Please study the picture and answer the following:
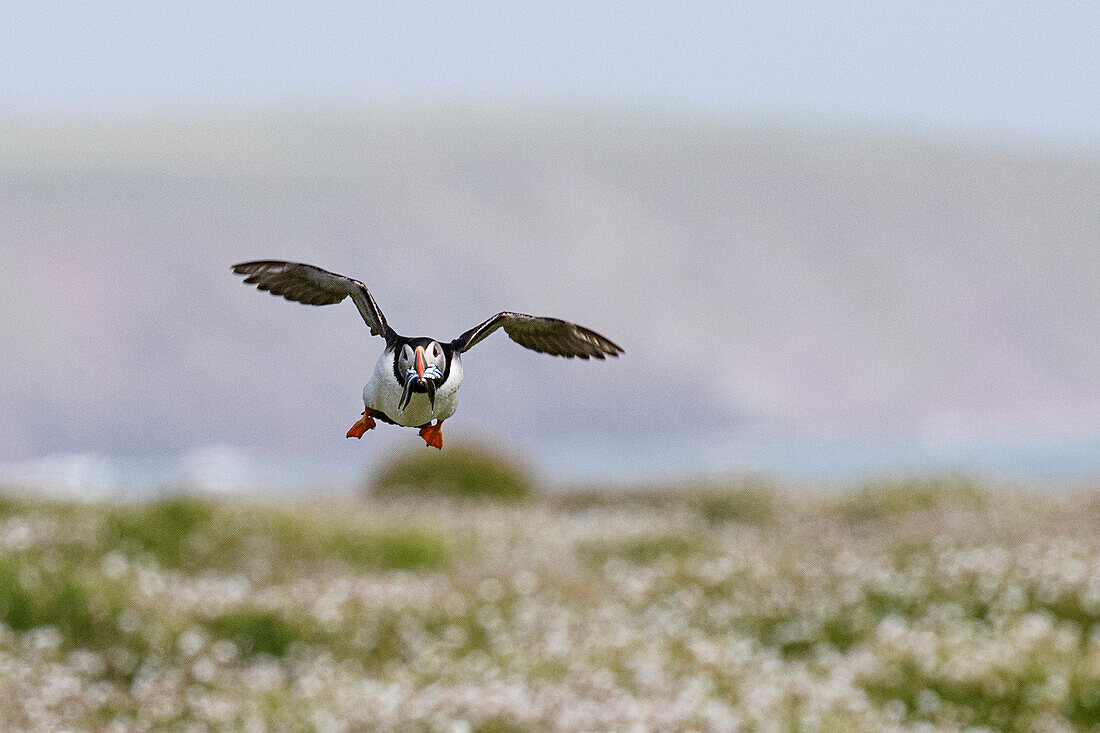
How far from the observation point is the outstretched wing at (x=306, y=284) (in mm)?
1224

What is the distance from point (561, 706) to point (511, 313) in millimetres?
7741

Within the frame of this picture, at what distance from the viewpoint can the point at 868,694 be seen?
9.95m

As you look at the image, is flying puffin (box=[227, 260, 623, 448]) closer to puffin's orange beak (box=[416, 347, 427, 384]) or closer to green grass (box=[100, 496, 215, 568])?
puffin's orange beak (box=[416, 347, 427, 384])

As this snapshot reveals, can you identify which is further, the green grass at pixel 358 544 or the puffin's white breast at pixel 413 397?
the green grass at pixel 358 544

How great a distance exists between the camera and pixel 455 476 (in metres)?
26.5

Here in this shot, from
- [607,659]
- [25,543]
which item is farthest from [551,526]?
[607,659]

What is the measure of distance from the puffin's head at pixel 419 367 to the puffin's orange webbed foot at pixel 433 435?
0.28 ft

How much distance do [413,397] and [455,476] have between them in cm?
2555

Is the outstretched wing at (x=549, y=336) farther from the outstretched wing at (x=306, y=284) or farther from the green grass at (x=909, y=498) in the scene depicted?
the green grass at (x=909, y=498)

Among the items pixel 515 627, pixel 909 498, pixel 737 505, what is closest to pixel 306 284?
pixel 515 627

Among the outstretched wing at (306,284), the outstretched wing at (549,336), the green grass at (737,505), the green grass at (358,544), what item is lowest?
the outstretched wing at (549,336)

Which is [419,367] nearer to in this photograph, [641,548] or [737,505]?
[641,548]

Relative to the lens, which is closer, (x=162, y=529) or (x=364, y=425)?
(x=364, y=425)

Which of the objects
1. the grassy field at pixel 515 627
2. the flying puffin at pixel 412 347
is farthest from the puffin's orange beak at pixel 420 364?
the grassy field at pixel 515 627
